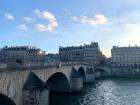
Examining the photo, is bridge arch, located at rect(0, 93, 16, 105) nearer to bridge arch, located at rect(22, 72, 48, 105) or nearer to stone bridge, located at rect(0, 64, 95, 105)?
stone bridge, located at rect(0, 64, 95, 105)

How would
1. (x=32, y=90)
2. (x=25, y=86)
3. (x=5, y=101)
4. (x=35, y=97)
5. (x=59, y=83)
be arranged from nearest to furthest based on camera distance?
(x=5, y=101) → (x=25, y=86) → (x=32, y=90) → (x=35, y=97) → (x=59, y=83)

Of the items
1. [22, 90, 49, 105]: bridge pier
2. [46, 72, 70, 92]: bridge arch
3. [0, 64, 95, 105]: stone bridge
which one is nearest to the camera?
[0, 64, 95, 105]: stone bridge

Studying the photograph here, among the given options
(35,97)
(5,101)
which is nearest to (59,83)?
(35,97)

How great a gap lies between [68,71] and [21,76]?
3729 centimetres

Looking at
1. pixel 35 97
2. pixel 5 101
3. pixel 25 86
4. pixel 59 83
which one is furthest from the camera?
pixel 59 83

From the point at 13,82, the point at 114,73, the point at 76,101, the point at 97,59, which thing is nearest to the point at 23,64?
the point at 13,82

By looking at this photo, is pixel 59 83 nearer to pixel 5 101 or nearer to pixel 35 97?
pixel 35 97

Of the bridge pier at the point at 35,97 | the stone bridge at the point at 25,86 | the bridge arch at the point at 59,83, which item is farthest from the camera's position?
the bridge arch at the point at 59,83

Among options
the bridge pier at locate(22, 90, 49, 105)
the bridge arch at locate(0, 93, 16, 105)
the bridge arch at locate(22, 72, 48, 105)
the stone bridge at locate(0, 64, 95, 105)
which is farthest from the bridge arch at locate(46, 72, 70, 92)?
the bridge arch at locate(0, 93, 16, 105)

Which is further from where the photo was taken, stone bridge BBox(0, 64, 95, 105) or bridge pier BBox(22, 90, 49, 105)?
bridge pier BBox(22, 90, 49, 105)

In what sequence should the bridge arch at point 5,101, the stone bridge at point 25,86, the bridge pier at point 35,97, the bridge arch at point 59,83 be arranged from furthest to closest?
the bridge arch at point 59,83
the bridge pier at point 35,97
the bridge arch at point 5,101
the stone bridge at point 25,86

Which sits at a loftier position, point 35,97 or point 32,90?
point 32,90

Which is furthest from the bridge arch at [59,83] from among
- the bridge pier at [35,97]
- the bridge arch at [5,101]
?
the bridge arch at [5,101]

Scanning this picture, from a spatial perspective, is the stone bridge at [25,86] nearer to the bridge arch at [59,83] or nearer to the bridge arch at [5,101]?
the bridge arch at [5,101]
